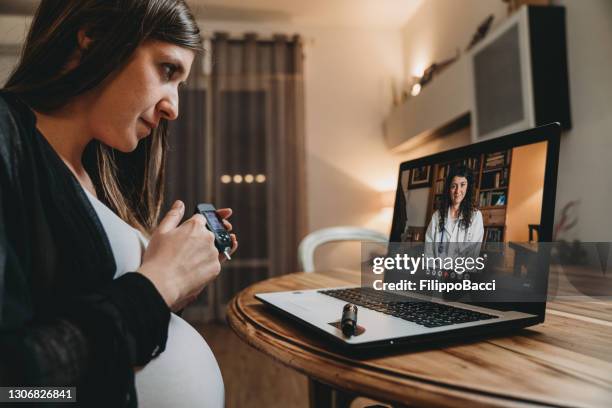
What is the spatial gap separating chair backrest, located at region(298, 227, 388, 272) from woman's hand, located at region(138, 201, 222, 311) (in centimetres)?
99

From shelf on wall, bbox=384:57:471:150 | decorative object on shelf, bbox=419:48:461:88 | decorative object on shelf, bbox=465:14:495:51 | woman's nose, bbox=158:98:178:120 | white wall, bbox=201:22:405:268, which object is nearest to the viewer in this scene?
woman's nose, bbox=158:98:178:120

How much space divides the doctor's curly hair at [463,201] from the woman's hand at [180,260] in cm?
37

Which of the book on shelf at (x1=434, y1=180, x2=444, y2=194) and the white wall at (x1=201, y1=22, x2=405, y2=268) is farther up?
the white wall at (x1=201, y1=22, x2=405, y2=268)

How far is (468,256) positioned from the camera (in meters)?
0.60

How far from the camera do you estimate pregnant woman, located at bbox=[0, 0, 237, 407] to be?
1.32ft

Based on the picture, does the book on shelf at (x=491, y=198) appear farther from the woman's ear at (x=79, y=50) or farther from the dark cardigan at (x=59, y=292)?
the woman's ear at (x=79, y=50)

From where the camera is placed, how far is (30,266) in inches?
17.9

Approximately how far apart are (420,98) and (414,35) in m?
1.02

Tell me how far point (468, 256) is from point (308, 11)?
11.3 ft

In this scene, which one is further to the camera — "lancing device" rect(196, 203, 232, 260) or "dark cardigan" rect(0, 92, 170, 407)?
"lancing device" rect(196, 203, 232, 260)

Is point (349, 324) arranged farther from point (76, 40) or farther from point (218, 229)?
point (76, 40)

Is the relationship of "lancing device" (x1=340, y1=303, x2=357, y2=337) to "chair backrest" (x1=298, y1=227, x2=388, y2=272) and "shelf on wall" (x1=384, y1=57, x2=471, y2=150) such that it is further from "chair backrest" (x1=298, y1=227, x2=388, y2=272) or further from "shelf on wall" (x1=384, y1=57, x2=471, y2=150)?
"shelf on wall" (x1=384, y1=57, x2=471, y2=150)

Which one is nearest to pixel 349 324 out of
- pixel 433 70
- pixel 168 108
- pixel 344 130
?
pixel 168 108

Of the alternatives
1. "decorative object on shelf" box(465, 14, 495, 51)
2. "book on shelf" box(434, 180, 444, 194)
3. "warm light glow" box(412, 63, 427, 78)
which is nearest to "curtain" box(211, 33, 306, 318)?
"warm light glow" box(412, 63, 427, 78)
